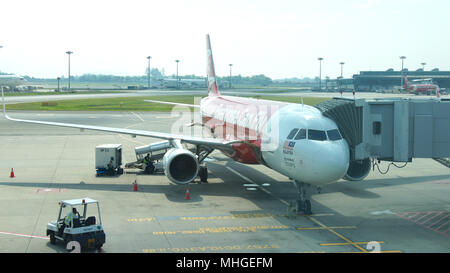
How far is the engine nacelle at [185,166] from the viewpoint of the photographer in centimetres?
2538

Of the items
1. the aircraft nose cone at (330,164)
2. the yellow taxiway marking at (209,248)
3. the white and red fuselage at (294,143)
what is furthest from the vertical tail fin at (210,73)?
the yellow taxiway marking at (209,248)

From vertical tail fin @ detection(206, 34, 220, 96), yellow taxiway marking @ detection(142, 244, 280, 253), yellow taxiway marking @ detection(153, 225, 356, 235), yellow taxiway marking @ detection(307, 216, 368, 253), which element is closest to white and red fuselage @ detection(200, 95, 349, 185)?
yellow taxiway marking @ detection(307, 216, 368, 253)

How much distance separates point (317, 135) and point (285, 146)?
5.31 feet

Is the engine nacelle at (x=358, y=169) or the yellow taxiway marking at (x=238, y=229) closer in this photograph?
the yellow taxiway marking at (x=238, y=229)

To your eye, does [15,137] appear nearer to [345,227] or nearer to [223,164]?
[223,164]

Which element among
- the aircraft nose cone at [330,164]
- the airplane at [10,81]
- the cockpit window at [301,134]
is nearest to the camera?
the aircraft nose cone at [330,164]

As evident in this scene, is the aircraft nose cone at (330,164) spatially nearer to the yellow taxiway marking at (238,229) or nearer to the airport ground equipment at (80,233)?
the yellow taxiway marking at (238,229)

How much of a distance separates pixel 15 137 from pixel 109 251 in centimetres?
3774

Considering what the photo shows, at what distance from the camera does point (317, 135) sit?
2030 centimetres

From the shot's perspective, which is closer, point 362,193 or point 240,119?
point 362,193

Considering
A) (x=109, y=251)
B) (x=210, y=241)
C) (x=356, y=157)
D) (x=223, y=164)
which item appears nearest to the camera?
(x=109, y=251)
